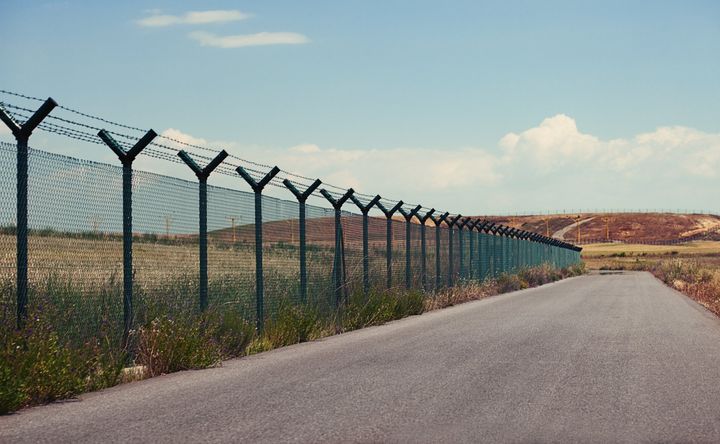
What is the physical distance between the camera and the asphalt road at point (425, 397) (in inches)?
281

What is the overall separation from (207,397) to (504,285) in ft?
91.3

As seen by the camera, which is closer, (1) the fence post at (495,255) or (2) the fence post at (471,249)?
(2) the fence post at (471,249)

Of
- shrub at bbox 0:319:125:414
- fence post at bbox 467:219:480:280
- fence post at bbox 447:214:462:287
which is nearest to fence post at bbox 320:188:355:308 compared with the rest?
shrub at bbox 0:319:125:414

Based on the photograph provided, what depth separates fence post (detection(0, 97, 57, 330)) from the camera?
29.7 ft

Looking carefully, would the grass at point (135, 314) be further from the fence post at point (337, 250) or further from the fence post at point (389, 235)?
the fence post at point (389, 235)

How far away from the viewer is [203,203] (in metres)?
12.8

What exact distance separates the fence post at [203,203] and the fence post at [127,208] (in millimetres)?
1350

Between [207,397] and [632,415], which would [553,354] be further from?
[207,397]

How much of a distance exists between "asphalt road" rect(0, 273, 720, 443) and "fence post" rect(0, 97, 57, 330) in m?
1.16

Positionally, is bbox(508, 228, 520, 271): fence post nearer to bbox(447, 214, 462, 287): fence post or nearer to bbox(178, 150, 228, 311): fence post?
bbox(447, 214, 462, 287): fence post

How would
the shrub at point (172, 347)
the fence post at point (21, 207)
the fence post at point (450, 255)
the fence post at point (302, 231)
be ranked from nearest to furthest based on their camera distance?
the fence post at point (21, 207)
the shrub at point (172, 347)
the fence post at point (302, 231)
the fence post at point (450, 255)

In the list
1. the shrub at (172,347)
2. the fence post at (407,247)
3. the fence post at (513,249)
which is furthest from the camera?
the fence post at (513,249)

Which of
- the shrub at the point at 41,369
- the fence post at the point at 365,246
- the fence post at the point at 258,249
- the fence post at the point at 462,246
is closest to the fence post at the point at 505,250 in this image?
the fence post at the point at 462,246

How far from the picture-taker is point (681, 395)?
8.98 meters
